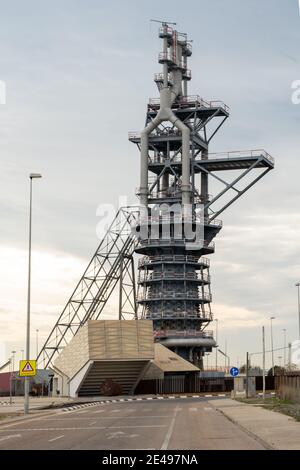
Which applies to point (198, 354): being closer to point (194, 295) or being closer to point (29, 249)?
point (194, 295)

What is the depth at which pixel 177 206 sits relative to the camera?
106 m

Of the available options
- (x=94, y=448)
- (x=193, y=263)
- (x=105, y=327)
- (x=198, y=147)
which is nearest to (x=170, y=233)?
(x=193, y=263)

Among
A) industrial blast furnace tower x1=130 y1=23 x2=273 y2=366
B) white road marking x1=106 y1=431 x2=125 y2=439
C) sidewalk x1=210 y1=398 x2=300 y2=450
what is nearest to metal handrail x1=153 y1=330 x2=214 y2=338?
industrial blast furnace tower x1=130 y1=23 x2=273 y2=366

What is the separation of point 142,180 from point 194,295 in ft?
57.7

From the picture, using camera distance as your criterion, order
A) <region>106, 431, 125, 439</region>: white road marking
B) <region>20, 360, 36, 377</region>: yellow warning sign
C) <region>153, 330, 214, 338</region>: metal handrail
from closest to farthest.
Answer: <region>106, 431, 125, 439</region>: white road marking → <region>20, 360, 36, 377</region>: yellow warning sign → <region>153, 330, 214, 338</region>: metal handrail

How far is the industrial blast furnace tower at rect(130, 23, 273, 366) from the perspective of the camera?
345ft

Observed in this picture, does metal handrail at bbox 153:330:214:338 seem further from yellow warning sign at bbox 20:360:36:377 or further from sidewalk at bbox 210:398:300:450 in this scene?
sidewalk at bbox 210:398:300:450

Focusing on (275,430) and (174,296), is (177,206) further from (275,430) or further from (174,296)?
(275,430)

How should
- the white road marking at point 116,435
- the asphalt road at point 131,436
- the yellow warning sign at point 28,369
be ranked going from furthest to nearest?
the yellow warning sign at point 28,369, the white road marking at point 116,435, the asphalt road at point 131,436

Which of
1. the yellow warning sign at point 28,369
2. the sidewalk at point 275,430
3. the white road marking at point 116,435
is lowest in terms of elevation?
the white road marking at point 116,435

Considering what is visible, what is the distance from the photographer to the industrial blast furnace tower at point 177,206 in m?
105

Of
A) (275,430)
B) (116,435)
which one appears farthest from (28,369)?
(275,430)

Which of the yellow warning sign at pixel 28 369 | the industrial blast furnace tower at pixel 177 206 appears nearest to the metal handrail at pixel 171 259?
the industrial blast furnace tower at pixel 177 206

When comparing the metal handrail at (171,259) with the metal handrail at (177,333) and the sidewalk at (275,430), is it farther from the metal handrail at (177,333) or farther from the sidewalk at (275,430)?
the sidewalk at (275,430)
